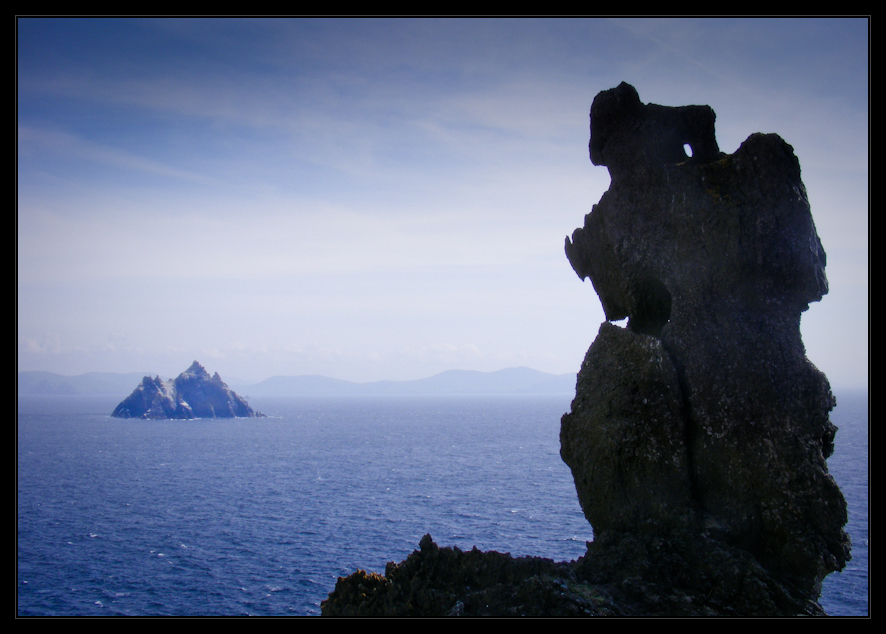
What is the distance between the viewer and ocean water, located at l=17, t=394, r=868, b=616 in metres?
41.4

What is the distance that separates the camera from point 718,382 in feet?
44.0

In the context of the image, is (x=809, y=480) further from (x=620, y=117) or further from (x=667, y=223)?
(x=620, y=117)

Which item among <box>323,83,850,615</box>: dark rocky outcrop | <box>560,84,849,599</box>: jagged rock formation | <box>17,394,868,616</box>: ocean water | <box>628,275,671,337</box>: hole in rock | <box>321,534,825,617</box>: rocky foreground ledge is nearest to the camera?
<box>321,534,825,617</box>: rocky foreground ledge

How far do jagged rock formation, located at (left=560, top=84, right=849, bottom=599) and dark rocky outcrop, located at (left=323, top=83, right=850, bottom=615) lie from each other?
1.3 inches

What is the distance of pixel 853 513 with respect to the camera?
192ft

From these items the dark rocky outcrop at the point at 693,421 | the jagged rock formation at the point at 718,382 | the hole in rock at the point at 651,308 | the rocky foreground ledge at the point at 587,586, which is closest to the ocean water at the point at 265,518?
the rocky foreground ledge at the point at 587,586

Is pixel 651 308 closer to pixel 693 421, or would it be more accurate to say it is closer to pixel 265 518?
pixel 693 421

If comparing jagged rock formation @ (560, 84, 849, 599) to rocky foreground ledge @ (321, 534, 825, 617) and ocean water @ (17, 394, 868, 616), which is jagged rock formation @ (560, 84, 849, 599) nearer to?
rocky foreground ledge @ (321, 534, 825, 617)

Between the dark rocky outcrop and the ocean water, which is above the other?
the dark rocky outcrop

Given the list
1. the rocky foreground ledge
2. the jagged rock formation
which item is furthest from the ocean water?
the jagged rock formation

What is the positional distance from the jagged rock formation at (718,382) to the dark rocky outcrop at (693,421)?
3 cm

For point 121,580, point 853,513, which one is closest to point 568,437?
point 121,580

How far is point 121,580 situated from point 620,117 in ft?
155

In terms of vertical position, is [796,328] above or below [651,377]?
above
